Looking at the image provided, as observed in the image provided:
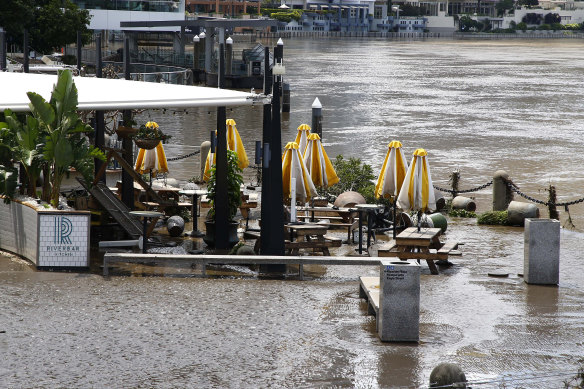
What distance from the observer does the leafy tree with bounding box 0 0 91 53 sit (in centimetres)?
4925

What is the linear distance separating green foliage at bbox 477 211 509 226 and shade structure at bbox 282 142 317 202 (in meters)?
3.97

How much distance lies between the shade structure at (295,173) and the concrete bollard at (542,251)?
3.75 m

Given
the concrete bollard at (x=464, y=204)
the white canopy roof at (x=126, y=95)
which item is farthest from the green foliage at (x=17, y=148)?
the concrete bollard at (x=464, y=204)

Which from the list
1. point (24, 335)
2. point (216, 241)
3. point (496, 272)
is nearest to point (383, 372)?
point (24, 335)

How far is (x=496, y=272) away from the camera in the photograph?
13.3 metres

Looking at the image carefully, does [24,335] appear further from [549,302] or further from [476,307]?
[549,302]

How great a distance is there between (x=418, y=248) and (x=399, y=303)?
11.9 feet

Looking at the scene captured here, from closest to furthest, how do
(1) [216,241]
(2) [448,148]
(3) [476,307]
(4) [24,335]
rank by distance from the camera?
(4) [24,335]
(3) [476,307]
(1) [216,241]
(2) [448,148]

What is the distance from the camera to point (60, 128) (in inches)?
520

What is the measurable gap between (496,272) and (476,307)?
2052mm

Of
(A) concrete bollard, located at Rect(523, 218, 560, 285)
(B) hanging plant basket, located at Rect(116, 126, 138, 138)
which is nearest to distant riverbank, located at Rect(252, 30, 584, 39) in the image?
(B) hanging plant basket, located at Rect(116, 126, 138, 138)

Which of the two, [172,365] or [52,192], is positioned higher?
[52,192]

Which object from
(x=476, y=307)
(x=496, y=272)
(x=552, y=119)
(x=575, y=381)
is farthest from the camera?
(x=552, y=119)

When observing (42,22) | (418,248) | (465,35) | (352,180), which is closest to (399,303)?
(418,248)
